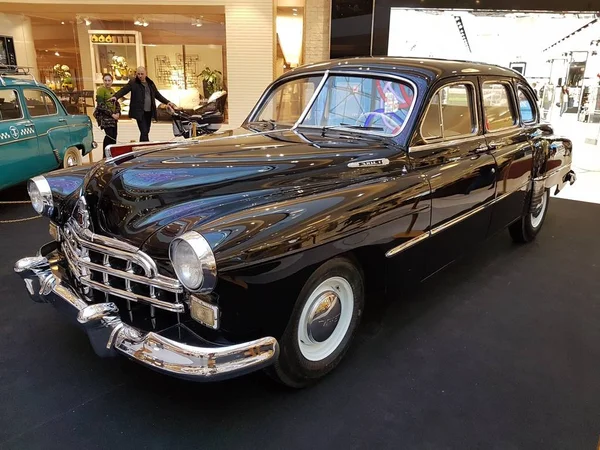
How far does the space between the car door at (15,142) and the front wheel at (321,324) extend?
4.88 m

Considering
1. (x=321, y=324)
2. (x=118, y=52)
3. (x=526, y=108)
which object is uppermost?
(x=118, y=52)

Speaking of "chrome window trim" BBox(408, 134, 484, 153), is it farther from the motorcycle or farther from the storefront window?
the storefront window

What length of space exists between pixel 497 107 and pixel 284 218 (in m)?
2.68

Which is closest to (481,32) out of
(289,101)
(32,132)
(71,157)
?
(289,101)

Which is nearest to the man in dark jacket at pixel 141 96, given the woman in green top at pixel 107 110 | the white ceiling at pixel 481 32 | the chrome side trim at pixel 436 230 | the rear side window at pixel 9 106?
the woman in green top at pixel 107 110

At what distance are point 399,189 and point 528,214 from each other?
247cm

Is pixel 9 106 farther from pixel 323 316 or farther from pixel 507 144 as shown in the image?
pixel 507 144

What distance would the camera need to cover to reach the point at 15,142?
576 centimetres

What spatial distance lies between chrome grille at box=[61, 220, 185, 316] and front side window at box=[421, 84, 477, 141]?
1833 millimetres

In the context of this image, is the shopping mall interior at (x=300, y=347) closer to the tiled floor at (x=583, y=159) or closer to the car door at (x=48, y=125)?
the car door at (x=48, y=125)

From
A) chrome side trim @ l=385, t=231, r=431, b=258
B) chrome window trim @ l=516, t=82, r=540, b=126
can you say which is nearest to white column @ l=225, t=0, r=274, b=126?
chrome window trim @ l=516, t=82, r=540, b=126

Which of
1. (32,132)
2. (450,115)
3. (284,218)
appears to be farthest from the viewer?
(32,132)

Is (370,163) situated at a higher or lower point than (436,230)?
higher

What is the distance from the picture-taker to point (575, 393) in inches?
97.0
